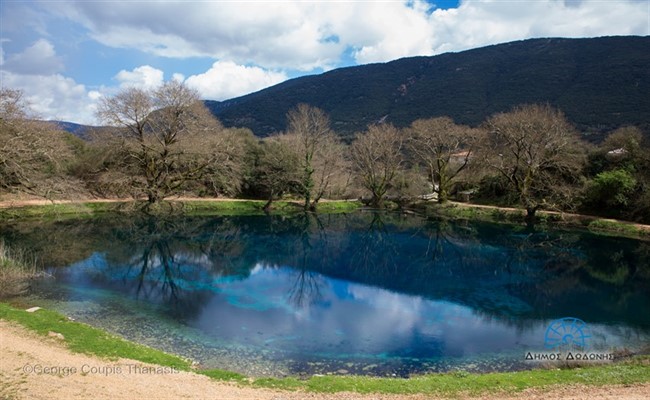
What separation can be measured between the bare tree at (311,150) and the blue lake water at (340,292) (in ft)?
35.8

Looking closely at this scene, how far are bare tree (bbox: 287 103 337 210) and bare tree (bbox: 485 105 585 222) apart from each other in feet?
52.6

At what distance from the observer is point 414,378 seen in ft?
30.6

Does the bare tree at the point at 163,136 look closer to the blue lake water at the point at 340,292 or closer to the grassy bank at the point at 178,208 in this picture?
the grassy bank at the point at 178,208

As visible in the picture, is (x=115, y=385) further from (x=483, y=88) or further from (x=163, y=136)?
(x=483, y=88)

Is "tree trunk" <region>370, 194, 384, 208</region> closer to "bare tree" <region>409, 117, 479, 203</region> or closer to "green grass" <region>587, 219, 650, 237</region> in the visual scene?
"bare tree" <region>409, 117, 479, 203</region>

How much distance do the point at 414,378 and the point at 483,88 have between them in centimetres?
9249

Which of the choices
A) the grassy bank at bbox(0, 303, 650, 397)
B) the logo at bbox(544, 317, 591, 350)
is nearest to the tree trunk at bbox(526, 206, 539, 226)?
the logo at bbox(544, 317, 591, 350)

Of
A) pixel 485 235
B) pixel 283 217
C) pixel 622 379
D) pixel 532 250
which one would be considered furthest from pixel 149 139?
pixel 622 379

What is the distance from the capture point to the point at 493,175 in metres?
43.5

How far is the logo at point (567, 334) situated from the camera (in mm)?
12164

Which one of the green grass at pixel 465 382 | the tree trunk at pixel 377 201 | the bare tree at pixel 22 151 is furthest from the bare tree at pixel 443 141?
the green grass at pixel 465 382

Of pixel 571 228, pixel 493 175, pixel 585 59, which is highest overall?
pixel 585 59

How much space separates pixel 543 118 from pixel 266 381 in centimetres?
3640

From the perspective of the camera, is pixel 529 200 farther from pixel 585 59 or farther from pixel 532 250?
pixel 585 59
